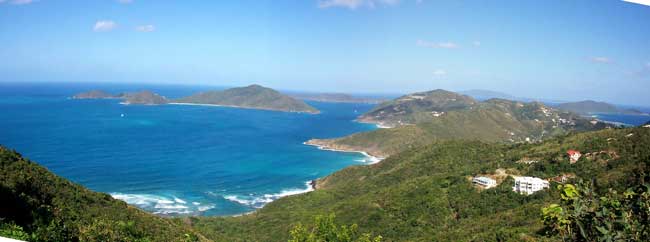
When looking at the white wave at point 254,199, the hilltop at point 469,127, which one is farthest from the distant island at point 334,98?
the white wave at point 254,199

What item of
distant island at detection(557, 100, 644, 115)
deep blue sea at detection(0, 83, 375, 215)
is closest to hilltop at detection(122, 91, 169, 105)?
deep blue sea at detection(0, 83, 375, 215)

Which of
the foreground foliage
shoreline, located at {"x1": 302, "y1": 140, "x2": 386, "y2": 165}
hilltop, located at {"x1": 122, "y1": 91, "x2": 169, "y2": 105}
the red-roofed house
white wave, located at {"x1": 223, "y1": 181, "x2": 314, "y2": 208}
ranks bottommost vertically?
white wave, located at {"x1": 223, "y1": 181, "x2": 314, "y2": 208}

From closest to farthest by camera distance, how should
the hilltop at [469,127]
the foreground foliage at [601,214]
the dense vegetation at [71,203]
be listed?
the foreground foliage at [601,214] → the dense vegetation at [71,203] → the hilltop at [469,127]

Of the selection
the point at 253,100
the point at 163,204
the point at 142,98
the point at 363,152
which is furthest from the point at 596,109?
the point at 163,204

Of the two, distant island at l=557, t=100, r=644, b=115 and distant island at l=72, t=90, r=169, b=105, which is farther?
distant island at l=557, t=100, r=644, b=115

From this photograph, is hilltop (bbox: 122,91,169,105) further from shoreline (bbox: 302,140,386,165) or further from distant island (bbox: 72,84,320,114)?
shoreline (bbox: 302,140,386,165)

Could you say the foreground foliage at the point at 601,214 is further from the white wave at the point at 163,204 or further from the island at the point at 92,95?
the island at the point at 92,95

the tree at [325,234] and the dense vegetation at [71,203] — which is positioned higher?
the tree at [325,234]

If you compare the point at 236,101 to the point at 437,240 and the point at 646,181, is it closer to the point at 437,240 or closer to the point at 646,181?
the point at 437,240
